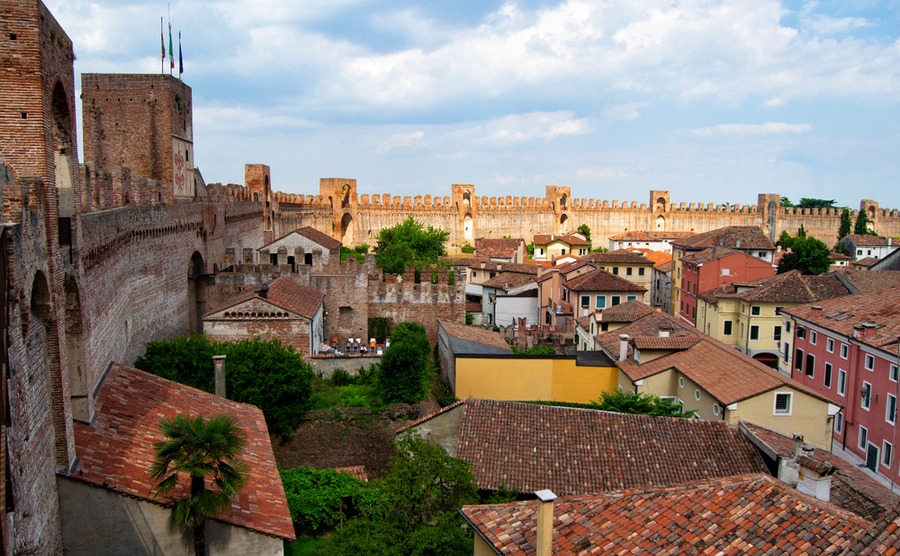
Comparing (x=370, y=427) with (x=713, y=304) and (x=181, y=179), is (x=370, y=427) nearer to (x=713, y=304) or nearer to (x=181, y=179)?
(x=181, y=179)

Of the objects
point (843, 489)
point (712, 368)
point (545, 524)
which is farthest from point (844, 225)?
point (545, 524)

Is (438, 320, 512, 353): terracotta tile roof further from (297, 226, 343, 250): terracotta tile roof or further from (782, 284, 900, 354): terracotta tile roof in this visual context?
(782, 284, 900, 354): terracotta tile roof

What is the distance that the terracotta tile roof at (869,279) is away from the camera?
1214 inches

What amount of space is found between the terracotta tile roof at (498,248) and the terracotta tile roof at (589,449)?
116 ft

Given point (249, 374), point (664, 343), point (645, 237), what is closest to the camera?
point (249, 374)

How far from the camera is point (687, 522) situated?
803cm

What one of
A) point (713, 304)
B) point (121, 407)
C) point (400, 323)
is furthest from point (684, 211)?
point (121, 407)

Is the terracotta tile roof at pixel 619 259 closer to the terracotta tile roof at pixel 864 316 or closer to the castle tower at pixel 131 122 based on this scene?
the terracotta tile roof at pixel 864 316

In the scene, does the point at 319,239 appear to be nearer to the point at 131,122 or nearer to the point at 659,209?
the point at 131,122

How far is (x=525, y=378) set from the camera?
22.3 m

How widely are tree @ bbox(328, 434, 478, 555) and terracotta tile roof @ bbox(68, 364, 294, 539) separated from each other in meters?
1.06

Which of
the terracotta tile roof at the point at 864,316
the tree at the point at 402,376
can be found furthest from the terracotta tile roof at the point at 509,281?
the tree at the point at 402,376

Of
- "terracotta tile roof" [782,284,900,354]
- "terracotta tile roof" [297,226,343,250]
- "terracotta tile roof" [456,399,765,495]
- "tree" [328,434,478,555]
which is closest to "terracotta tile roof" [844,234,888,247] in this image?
"terracotta tile roof" [782,284,900,354]

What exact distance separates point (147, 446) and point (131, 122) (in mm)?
18421
